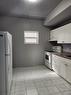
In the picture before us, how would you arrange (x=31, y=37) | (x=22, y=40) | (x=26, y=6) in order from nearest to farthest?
(x=26, y=6) < (x=22, y=40) < (x=31, y=37)

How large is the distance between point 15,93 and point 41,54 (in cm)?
331

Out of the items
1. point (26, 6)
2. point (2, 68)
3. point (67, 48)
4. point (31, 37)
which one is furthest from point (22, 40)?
point (2, 68)

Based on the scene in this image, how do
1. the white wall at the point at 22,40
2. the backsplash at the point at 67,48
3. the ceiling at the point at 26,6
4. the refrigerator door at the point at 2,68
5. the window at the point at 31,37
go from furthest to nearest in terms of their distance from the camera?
the window at the point at 31,37 < the white wall at the point at 22,40 < the backsplash at the point at 67,48 < the ceiling at the point at 26,6 < the refrigerator door at the point at 2,68

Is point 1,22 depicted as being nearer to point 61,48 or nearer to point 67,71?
point 61,48

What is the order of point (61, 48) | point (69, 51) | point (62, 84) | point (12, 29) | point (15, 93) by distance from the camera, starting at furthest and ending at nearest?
point (12, 29) → point (61, 48) → point (69, 51) → point (62, 84) → point (15, 93)

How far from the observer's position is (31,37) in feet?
18.6

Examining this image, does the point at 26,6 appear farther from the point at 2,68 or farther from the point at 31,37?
the point at 2,68

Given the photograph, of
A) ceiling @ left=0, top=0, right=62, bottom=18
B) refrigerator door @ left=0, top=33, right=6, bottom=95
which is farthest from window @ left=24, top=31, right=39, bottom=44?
refrigerator door @ left=0, top=33, right=6, bottom=95

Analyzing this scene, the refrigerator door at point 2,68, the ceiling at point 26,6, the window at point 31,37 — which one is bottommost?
the refrigerator door at point 2,68

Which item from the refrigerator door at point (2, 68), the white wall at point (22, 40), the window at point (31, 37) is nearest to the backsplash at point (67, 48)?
the white wall at point (22, 40)

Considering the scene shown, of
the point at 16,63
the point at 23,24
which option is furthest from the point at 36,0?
the point at 16,63

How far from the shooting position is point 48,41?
5.81m

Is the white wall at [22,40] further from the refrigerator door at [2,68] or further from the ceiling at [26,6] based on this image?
the refrigerator door at [2,68]

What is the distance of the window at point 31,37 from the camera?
18.3 feet
